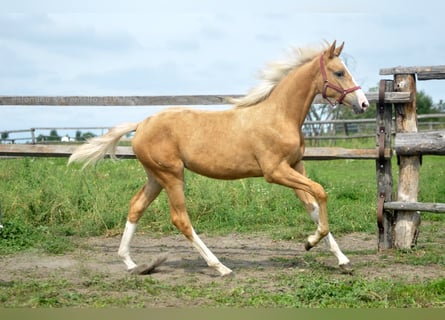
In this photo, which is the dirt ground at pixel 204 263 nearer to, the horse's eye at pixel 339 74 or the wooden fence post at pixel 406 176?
the wooden fence post at pixel 406 176

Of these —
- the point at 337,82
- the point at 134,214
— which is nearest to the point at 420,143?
the point at 337,82

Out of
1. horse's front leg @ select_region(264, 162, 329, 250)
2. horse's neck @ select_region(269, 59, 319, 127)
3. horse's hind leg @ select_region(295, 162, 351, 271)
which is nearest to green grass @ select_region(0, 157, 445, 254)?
horse's hind leg @ select_region(295, 162, 351, 271)

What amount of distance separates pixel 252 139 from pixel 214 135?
415 mm

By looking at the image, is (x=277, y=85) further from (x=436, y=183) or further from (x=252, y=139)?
(x=436, y=183)

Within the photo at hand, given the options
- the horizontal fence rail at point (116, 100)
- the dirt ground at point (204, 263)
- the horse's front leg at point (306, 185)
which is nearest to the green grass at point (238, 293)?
the dirt ground at point (204, 263)

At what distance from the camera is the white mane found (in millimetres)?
6531

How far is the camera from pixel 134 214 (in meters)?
6.65

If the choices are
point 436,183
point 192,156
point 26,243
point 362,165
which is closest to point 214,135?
point 192,156

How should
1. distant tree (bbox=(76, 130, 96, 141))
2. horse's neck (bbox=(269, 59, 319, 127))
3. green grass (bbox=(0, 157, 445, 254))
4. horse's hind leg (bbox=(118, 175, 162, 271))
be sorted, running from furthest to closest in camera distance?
green grass (bbox=(0, 157, 445, 254)) → distant tree (bbox=(76, 130, 96, 141)) → horse's hind leg (bbox=(118, 175, 162, 271)) → horse's neck (bbox=(269, 59, 319, 127))

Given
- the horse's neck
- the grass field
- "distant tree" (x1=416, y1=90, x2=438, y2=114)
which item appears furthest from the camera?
"distant tree" (x1=416, y1=90, x2=438, y2=114)

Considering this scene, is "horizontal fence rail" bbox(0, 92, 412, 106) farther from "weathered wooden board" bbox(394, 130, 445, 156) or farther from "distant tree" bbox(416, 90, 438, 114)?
"distant tree" bbox(416, 90, 438, 114)

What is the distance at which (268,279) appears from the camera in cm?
582

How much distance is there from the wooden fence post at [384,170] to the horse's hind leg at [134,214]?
101 inches

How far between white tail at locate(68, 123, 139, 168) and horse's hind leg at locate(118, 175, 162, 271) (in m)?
0.59
